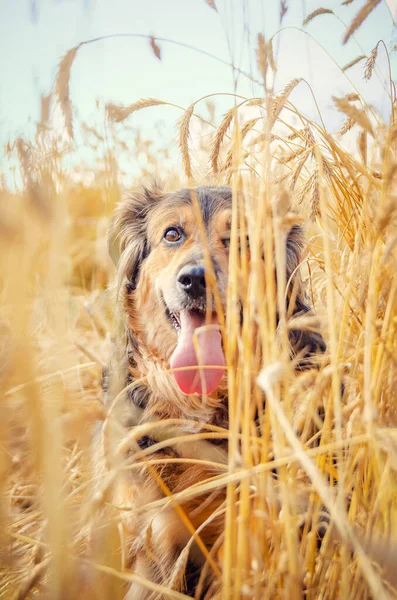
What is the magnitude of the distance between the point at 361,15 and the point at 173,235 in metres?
Result: 1.47

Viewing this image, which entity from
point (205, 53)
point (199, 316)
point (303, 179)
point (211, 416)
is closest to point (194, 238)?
point (199, 316)

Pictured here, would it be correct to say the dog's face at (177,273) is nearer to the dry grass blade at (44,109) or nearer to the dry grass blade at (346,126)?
the dry grass blade at (346,126)

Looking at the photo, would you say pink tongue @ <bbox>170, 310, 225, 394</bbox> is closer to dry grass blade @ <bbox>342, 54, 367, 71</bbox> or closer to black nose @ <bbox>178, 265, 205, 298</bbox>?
black nose @ <bbox>178, 265, 205, 298</bbox>

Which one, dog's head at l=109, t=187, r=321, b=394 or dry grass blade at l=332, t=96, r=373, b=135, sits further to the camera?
dog's head at l=109, t=187, r=321, b=394

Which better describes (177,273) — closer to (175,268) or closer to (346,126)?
(175,268)

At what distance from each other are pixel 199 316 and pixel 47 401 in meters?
1.36

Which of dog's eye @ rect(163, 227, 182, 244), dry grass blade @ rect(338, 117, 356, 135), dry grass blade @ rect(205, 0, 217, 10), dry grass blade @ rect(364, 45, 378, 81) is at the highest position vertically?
dry grass blade @ rect(205, 0, 217, 10)

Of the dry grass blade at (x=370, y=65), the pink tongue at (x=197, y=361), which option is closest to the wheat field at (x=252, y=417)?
the dry grass blade at (x=370, y=65)

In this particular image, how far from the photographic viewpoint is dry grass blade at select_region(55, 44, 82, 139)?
107 cm

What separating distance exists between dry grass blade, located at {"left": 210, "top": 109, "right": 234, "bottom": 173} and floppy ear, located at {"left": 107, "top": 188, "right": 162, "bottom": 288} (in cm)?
109

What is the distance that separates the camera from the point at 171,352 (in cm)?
228

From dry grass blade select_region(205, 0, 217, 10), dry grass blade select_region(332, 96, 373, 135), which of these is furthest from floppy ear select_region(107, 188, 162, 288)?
dry grass blade select_region(332, 96, 373, 135)

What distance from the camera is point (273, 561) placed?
2.86 feet

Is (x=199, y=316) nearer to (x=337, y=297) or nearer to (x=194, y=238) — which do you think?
(x=194, y=238)
